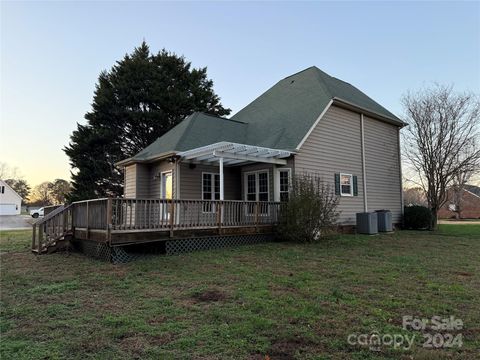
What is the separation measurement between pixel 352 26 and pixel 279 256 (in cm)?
1111

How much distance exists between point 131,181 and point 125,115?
12.6 metres

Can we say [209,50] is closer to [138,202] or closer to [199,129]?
[199,129]

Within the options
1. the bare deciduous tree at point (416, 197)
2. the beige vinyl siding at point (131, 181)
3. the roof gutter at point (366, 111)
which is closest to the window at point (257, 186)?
the roof gutter at point (366, 111)

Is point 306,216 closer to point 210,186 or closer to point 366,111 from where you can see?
point 210,186

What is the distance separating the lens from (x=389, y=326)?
12.5ft

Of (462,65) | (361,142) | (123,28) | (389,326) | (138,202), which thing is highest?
(123,28)

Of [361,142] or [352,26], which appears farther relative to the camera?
[361,142]

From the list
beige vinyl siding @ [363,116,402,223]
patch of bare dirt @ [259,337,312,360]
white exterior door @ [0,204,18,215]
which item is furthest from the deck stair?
white exterior door @ [0,204,18,215]

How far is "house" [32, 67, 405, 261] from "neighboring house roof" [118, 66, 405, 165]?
2.3 inches

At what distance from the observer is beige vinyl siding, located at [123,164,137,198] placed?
15.2m

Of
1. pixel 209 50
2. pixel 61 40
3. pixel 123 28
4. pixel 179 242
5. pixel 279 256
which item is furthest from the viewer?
pixel 209 50

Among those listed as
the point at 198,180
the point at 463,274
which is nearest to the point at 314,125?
the point at 198,180

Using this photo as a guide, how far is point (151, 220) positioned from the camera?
937 centimetres

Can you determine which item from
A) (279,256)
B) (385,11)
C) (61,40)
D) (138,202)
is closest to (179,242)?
(138,202)
